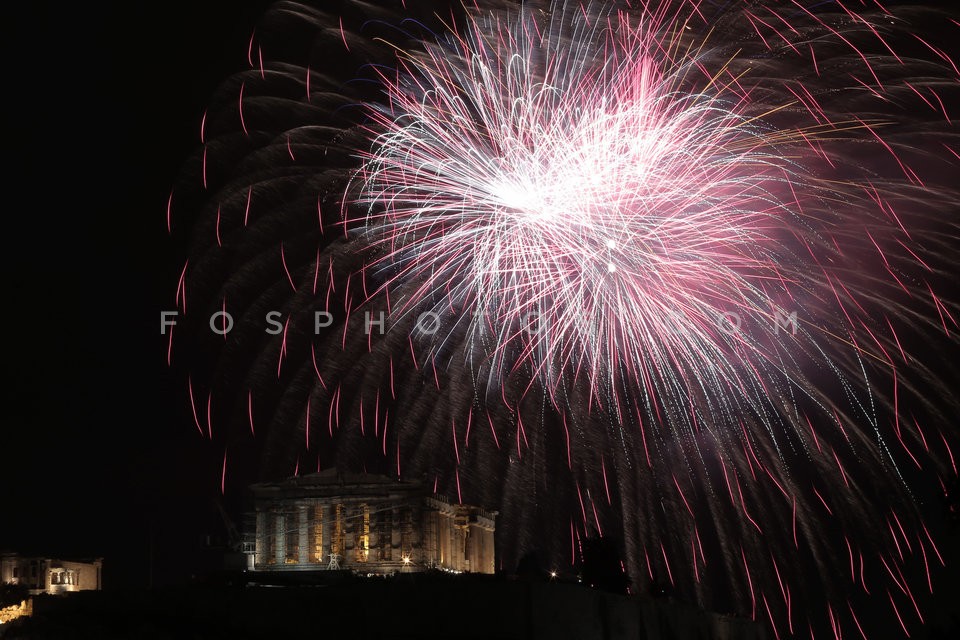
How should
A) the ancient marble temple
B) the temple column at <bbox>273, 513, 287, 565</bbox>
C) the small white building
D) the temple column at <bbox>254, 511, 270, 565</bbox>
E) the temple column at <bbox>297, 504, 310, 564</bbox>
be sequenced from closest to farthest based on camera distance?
the ancient marble temple → the temple column at <bbox>297, 504, 310, 564</bbox> → the temple column at <bbox>273, 513, 287, 565</bbox> → the temple column at <bbox>254, 511, 270, 565</bbox> → the small white building

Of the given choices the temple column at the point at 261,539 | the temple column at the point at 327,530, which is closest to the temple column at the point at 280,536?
the temple column at the point at 261,539

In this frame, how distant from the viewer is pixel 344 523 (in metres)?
86.2

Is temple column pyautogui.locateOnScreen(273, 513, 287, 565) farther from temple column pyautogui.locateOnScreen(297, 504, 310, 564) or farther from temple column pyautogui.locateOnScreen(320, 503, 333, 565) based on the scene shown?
temple column pyautogui.locateOnScreen(320, 503, 333, 565)

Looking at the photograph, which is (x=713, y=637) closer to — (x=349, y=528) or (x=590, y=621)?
(x=590, y=621)

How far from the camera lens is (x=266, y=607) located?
53.1 meters

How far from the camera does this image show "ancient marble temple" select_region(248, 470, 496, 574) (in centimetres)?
8525

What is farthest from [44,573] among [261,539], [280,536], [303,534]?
[303,534]

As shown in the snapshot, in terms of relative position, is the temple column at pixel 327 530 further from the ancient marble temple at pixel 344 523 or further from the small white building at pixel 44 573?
the small white building at pixel 44 573

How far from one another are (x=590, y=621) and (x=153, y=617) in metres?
19.2

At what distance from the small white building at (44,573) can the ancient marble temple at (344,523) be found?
22650mm

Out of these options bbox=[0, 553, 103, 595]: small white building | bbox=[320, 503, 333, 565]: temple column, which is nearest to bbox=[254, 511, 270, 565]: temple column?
bbox=[320, 503, 333, 565]: temple column

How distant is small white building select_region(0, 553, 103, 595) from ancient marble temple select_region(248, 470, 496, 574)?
892 inches

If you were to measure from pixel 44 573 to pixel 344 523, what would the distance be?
109 ft

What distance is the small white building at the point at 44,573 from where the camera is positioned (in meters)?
102
